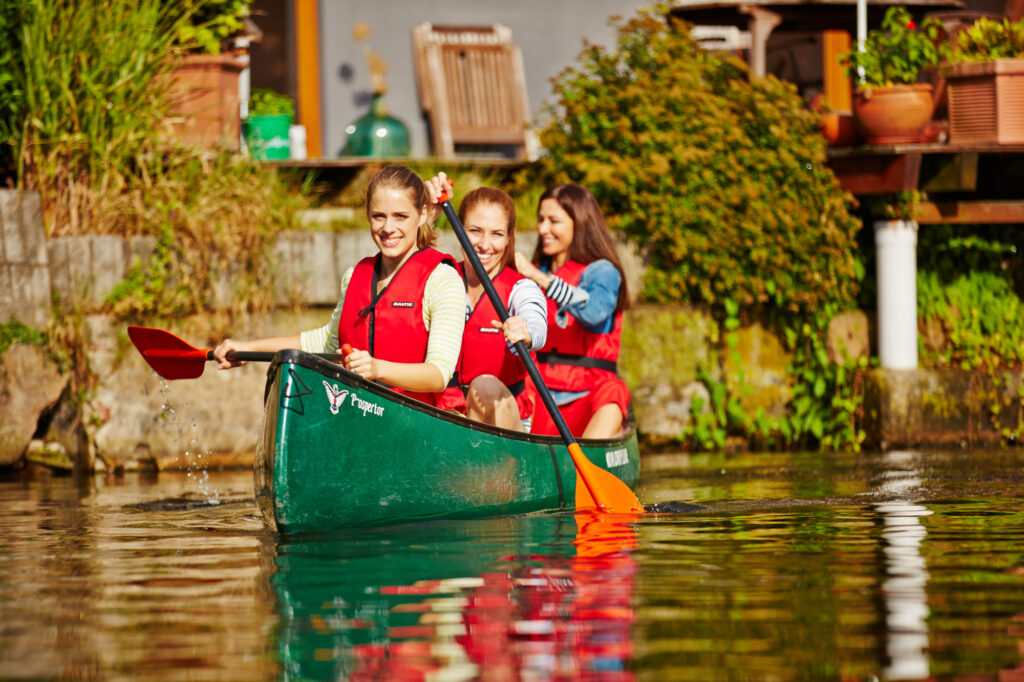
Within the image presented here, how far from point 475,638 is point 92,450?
4.64 metres

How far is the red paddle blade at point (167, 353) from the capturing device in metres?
4.98

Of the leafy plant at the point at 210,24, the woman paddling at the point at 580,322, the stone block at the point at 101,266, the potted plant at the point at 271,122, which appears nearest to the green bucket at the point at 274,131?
the potted plant at the point at 271,122

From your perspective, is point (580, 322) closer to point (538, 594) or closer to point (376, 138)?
point (538, 594)

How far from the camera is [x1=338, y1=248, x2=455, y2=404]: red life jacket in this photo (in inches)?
184

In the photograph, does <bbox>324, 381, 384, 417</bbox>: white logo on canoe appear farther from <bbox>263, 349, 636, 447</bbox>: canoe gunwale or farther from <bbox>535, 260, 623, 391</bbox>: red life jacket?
<bbox>535, 260, 623, 391</bbox>: red life jacket

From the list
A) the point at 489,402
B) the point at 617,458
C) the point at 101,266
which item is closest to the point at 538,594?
the point at 489,402

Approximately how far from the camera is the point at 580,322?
19.7 ft

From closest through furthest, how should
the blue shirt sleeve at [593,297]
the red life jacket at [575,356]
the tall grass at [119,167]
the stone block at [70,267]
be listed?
the blue shirt sleeve at [593,297]
the red life jacket at [575,356]
the stone block at [70,267]
the tall grass at [119,167]

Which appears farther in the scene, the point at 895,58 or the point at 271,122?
the point at 271,122

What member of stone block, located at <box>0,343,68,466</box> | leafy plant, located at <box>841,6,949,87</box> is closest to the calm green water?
stone block, located at <box>0,343,68,466</box>

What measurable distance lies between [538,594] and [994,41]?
5476 millimetres

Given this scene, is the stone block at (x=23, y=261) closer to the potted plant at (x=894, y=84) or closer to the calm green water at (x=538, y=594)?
the calm green water at (x=538, y=594)

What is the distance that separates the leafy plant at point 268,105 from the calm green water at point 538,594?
4.31 meters

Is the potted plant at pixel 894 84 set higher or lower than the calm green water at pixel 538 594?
higher
